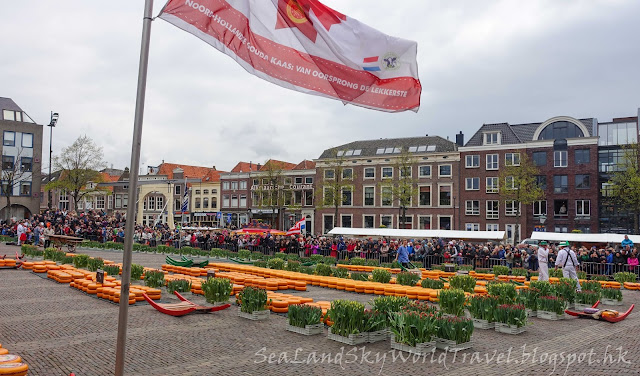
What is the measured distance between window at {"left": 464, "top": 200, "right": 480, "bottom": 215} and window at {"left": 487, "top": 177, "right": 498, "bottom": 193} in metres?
2.26

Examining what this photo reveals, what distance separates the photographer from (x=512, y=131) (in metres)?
63.7

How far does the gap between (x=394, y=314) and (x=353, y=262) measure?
18.2 metres

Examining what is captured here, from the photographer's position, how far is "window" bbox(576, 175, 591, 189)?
192 feet

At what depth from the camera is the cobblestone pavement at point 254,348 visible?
955 cm

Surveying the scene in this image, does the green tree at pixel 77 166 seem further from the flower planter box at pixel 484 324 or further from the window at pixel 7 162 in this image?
the flower planter box at pixel 484 324

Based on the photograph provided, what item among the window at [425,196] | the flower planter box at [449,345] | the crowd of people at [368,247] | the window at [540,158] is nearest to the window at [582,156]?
the window at [540,158]

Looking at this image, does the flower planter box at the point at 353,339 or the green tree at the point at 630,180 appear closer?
the flower planter box at the point at 353,339

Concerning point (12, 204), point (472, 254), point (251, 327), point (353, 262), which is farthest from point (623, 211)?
point (12, 204)

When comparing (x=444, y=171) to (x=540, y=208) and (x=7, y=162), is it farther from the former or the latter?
(x=7, y=162)

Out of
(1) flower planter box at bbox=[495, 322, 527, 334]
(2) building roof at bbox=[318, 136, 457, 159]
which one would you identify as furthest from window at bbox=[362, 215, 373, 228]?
(1) flower planter box at bbox=[495, 322, 527, 334]

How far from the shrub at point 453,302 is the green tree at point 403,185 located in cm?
4849

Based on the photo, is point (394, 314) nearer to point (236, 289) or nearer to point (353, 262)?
point (236, 289)

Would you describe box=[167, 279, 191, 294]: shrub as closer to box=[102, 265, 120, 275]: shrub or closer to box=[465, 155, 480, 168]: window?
box=[102, 265, 120, 275]: shrub

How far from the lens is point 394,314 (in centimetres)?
1155
